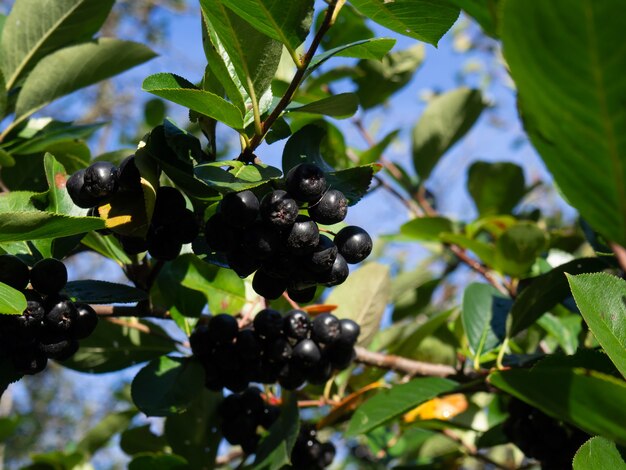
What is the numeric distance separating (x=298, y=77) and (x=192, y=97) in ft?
0.56

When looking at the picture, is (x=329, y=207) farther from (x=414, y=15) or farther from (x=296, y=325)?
(x=296, y=325)

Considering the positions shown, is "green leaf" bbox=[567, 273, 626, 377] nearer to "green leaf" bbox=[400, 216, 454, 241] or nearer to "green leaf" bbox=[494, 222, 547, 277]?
"green leaf" bbox=[494, 222, 547, 277]

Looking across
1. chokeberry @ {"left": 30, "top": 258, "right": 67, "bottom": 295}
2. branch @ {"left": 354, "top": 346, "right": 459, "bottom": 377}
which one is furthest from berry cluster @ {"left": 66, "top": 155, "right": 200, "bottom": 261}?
branch @ {"left": 354, "top": 346, "right": 459, "bottom": 377}

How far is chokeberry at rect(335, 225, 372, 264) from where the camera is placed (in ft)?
3.98

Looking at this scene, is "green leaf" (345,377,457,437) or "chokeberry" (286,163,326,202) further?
"green leaf" (345,377,457,437)

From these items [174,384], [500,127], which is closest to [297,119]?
[174,384]

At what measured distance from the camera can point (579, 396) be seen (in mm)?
755

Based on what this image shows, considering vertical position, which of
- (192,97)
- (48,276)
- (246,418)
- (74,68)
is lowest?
(246,418)

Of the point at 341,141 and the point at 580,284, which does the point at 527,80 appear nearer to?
the point at 580,284

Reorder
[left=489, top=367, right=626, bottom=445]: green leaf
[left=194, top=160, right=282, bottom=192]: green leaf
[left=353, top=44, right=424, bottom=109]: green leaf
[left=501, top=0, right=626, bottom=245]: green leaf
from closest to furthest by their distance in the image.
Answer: [left=501, top=0, right=626, bottom=245]: green leaf, [left=489, top=367, right=626, bottom=445]: green leaf, [left=194, top=160, right=282, bottom=192]: green leaf, [left=353, top=44, right=424, bottom=109]: green leaf

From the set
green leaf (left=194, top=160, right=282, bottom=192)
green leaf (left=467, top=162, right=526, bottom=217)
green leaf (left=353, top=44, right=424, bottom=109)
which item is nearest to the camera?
green leaf (left=194, top=160, right=282, bottom=192)

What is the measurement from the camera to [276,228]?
1116 mm

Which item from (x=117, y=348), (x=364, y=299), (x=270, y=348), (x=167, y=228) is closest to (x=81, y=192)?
(x=167, y=228)

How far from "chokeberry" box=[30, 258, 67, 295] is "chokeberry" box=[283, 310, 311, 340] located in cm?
56
